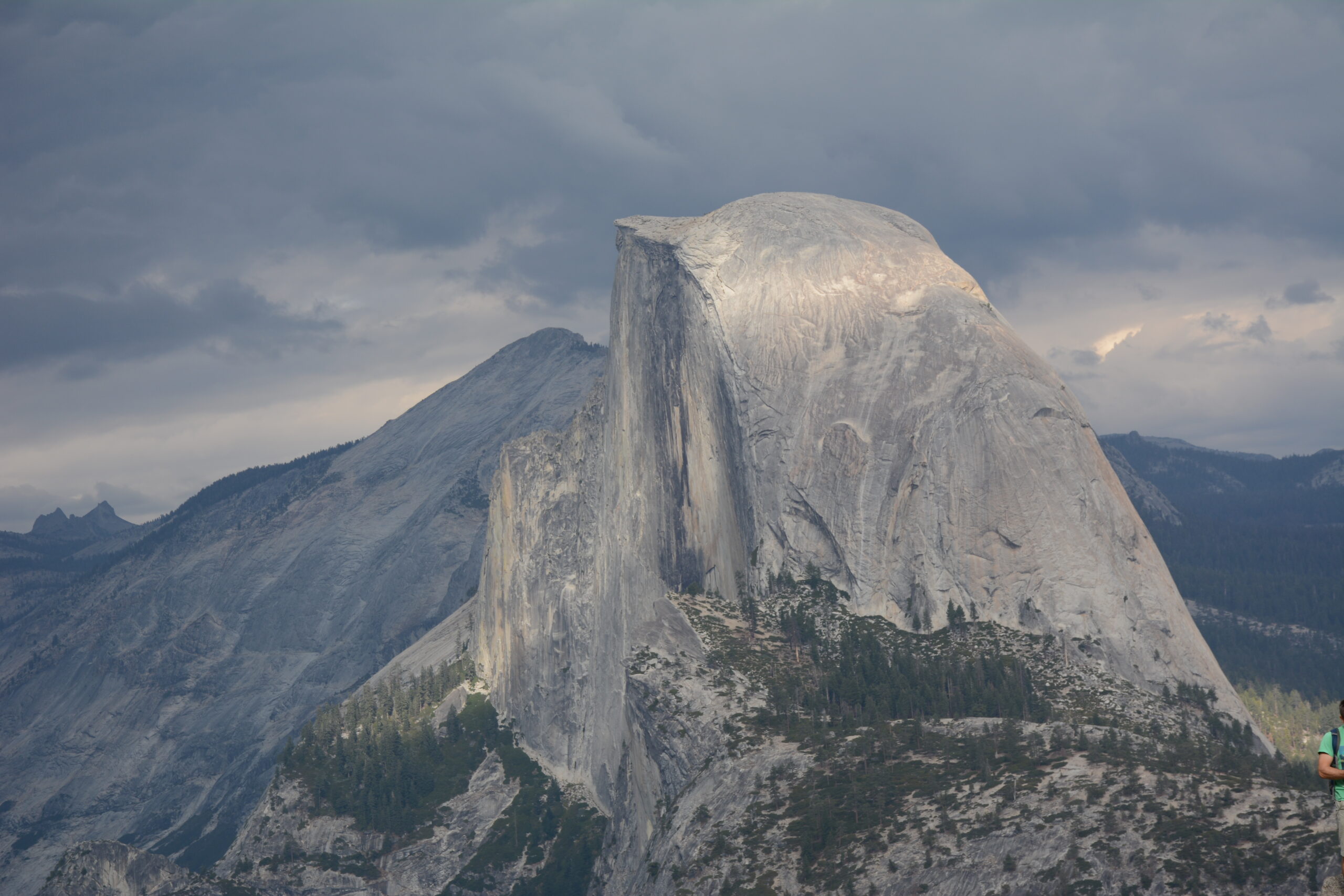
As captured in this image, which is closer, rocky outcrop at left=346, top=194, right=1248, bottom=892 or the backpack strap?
the backpack strap

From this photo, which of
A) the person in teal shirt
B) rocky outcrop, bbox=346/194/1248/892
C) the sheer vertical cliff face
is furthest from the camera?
the sheer vertical cliff face

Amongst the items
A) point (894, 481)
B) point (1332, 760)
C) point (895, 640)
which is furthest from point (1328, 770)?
point (894, 481)

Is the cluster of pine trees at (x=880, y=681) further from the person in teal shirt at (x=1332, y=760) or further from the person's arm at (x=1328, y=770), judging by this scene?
the person's arm at (x=1328, y=770)

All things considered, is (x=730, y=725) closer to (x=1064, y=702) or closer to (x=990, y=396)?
(x=1064, y=702)

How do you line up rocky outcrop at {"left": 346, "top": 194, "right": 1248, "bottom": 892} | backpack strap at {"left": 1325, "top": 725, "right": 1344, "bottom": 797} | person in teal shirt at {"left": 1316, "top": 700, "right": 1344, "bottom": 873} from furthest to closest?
rocky outcrop at {"left": 346, "top": 194, "right": 1248, "bottom": 892} → backpack strap at {"left": 1325, "top": 725, "right": 1344, "bottom": 797} → person in teal shirt at {"left": 1316, "top": 700, "right": 1344, "bottom": 873}

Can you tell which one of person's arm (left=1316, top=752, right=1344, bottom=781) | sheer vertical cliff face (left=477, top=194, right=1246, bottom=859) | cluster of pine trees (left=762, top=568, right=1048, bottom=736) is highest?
sheer vertical cliff face (left=477, top=194, right=1246, bottom=859)

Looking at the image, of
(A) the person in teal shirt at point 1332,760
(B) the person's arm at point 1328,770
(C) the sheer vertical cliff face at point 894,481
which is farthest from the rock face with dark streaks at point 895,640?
(B) the person's arm at point 1328,770

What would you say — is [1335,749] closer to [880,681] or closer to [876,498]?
[880,681]

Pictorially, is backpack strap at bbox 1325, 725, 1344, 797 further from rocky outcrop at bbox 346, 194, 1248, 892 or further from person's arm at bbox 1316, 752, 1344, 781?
rocky outcrop at bbox 346, 194, 1248, 892

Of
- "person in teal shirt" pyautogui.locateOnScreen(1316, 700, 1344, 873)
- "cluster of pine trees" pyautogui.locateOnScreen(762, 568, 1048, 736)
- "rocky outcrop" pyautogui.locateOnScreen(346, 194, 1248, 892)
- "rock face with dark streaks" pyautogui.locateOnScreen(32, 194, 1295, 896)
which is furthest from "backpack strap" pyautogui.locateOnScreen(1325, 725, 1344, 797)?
"cluster of pine trees" pyautogui.locateOnScreen(762, 568, 1048, 736)

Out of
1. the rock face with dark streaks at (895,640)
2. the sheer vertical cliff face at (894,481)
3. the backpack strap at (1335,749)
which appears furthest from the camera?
the sheer vertical cliff face at (894,481)
